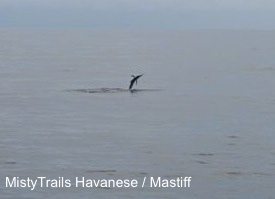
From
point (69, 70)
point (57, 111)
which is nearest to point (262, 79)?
point (69, 70)

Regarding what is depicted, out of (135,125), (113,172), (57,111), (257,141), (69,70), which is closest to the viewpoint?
(113,172)

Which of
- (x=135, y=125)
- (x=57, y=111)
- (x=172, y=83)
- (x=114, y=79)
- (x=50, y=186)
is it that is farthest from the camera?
(x=114, y=79)

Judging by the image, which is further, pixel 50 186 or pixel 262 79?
pixel 262 79

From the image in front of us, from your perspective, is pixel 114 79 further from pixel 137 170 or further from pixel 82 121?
pixel 137 170

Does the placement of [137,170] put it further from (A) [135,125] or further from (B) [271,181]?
(A) [135,125]

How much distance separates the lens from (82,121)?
31875 millimetres

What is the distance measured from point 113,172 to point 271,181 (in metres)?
3.62

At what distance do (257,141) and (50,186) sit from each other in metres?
8.15

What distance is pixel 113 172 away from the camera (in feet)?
73.5

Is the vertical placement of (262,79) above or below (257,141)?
above

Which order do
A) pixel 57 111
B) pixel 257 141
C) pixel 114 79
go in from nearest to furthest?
pixel 257 141
pixel 57 111
pixel 114 79

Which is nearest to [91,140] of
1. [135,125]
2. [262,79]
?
[135,125]

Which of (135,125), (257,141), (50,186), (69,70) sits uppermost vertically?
(69,70)

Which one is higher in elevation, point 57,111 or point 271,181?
point 57,111
